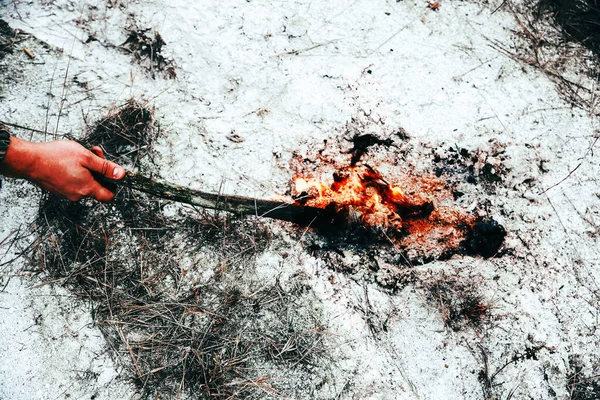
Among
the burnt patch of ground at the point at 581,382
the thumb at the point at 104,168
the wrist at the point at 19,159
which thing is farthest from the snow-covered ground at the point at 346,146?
the wrist at the point at 19,159

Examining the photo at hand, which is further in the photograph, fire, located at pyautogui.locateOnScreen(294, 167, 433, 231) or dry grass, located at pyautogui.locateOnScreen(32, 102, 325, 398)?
fire, located at pyautogui.locateOnScreen(294, 167, 433, 231)

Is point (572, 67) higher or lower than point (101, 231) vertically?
higher

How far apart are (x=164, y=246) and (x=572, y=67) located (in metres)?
2.97

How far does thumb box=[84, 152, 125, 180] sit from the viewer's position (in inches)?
75.8

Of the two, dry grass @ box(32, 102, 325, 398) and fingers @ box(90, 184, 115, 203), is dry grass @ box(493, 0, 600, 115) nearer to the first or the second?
dry grass @ box(32, 102, 325, 398)

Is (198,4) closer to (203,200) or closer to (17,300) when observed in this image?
(203,200)

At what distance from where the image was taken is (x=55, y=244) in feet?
7.13

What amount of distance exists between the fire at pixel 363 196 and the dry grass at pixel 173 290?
0.40 m

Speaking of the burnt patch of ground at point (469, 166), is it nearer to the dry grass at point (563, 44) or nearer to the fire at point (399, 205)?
the fire at point (399, 205)

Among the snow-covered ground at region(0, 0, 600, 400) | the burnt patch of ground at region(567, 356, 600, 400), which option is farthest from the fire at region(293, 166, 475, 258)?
the burnt patch of ground at region(567, 356, 600, 400)

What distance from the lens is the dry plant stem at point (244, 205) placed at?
2145mm

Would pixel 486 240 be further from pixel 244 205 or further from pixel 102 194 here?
pixel 102 194

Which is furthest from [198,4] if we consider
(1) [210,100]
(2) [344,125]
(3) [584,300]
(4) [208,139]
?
(3) [584,300]

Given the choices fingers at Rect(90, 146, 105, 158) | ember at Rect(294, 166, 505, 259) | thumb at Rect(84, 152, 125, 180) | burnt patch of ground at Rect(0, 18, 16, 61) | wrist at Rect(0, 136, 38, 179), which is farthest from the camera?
burnt patch of ground at Rect(0, 18, 16, 61)
